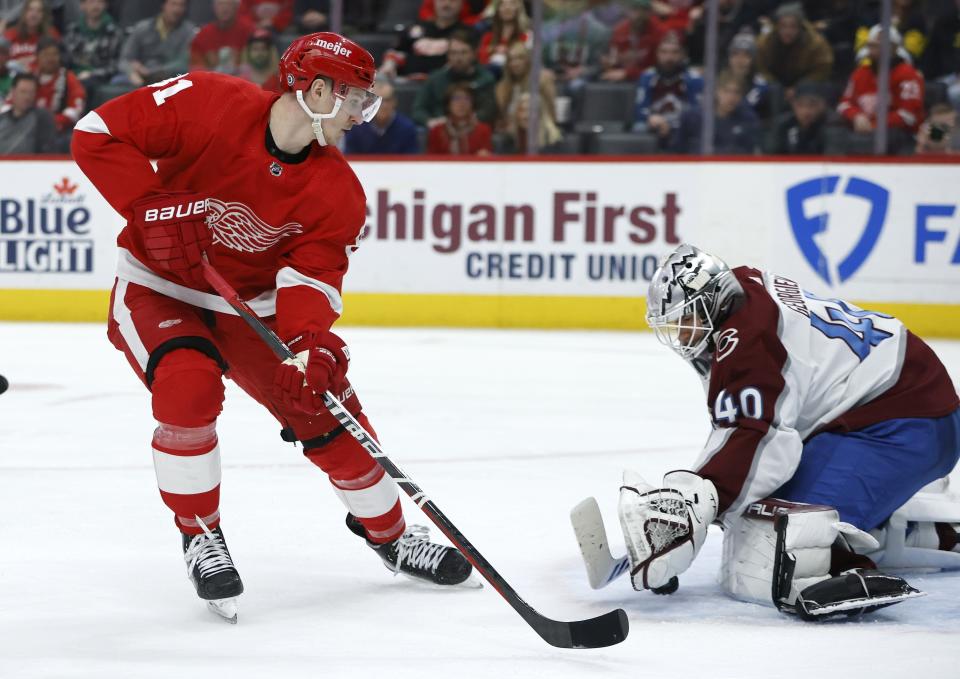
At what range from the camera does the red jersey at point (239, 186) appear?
2.57 meters

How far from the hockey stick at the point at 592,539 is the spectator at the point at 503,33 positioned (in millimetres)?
5452

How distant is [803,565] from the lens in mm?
2402

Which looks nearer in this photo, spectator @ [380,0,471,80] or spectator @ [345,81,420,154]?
spectator @ [345,81,420,154]

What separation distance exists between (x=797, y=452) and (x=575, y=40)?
17.9 ft

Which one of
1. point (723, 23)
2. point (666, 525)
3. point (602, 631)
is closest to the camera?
point (602, 631)

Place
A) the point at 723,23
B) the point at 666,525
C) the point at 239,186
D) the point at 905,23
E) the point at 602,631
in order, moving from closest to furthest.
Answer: the point at 602,631, the point at 666,525, the point at 239,186, the point at 905,23, the point at 723,23

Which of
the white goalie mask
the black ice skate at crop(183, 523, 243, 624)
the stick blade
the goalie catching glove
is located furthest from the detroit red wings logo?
the stick blade

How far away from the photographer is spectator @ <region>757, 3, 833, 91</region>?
7391 millimetres

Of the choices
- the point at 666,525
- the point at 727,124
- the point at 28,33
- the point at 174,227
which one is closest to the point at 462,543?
the point at 666,525

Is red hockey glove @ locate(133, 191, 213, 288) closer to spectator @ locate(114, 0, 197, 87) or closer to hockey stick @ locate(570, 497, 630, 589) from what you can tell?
hockey stick @ locate(570, 497, 630, 589)

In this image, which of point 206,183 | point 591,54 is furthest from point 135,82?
point 206,183

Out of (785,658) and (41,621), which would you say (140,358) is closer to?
(41,621)

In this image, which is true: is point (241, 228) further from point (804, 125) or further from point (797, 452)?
point (804, 125)

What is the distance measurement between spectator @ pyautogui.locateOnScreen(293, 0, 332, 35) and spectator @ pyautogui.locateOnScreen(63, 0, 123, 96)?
1.04 meters
